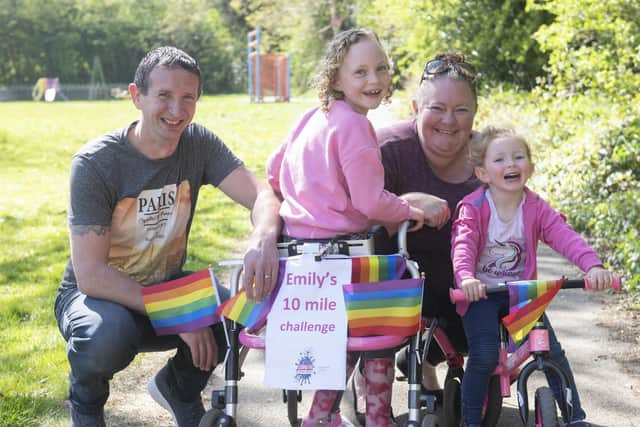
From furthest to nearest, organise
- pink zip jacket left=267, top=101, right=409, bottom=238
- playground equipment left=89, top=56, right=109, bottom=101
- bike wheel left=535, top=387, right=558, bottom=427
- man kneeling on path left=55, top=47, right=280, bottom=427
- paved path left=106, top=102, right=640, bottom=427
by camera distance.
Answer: playground equipment left=89, top=56, right=109, bottom=101 → paved path left=106, top=102, right=640, bottom=427 → man kneeling on path left=55, top=47, right=280, bottom=427 → pink zip jacket left=267, top=101, right=409, bottom=238 → bike wheel left=535, top=387, right=558, bottom=427

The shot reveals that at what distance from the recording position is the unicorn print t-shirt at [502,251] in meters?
3.50

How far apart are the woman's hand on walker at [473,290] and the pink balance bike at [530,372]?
2 centimetres

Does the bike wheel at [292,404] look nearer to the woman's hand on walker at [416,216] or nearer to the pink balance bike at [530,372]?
the pink balance bike at [530,372]

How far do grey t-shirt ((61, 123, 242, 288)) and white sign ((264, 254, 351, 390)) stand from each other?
2.44 ft

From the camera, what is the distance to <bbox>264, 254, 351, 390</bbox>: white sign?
3.13 metres

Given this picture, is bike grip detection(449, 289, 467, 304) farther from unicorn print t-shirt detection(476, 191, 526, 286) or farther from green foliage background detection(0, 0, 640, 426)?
green foliage background detection(0, 0, 640, 426)

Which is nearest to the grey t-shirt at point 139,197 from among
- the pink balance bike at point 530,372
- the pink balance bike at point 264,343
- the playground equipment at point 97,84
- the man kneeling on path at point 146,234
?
the man kneeling on path at point 146,234

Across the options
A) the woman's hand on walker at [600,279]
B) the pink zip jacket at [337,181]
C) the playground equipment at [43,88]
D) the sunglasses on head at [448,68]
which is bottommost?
the woman's hand on walker at [600,279]

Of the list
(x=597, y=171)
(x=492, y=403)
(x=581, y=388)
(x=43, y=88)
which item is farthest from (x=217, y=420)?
(x=43, y=88)

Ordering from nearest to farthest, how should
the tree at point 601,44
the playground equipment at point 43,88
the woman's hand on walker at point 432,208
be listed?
the woman's hand on walker at point 432,208 < the tree at point 601,44 < the playground equipment at point 43,88

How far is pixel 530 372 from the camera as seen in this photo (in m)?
3.24

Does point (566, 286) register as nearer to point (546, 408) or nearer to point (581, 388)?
point (546, 408)

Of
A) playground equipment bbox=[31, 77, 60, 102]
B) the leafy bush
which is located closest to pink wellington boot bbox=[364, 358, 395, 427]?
the leafy bush

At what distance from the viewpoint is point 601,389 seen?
4348mm
